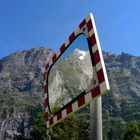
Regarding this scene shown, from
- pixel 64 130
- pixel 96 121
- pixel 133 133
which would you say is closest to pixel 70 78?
pixel 96 121

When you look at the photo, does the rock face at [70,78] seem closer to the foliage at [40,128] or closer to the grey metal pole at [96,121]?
the grey metal pole at [96,121]

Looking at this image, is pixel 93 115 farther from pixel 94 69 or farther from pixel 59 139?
pixel 59 139

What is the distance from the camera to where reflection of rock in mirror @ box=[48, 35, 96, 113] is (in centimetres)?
469

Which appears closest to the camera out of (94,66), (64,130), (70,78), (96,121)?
(94,66)

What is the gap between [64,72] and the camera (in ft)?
17.8

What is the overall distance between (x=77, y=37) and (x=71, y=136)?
58.3 metres

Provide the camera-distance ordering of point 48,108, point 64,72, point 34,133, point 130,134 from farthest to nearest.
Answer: point 130,134, point 34,133, point 48,108, point 64,72

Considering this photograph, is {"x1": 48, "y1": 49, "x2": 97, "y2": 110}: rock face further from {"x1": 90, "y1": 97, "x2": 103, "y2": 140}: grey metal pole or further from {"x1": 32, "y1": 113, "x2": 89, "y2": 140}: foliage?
{"x1": 32, "y1": 113, "x2": 89, "y2": 140}: foliage

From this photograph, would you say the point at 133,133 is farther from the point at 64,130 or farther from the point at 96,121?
the point at 96,121

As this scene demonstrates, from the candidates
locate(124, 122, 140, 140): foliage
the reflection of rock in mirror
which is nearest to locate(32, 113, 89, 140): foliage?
locate(124, 122, 140, 140): foliage

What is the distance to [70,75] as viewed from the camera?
521 centimetres

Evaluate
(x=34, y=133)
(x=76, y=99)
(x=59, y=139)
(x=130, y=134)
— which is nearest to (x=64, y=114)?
(x=76, y=99)

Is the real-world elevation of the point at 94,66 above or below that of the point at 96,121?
above

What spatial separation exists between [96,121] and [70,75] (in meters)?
0.81
